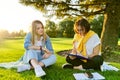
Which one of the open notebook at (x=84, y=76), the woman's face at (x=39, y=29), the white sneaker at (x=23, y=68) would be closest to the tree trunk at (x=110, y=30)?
the woman's face at (x=39, y=29)

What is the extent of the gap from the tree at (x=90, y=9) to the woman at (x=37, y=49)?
7.17 m

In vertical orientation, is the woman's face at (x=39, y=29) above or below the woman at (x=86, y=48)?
above

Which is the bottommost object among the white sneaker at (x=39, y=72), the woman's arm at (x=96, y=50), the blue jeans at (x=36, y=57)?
the white sneaker at (x=39, y=72)

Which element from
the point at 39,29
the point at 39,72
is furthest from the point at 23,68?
the point at 39,29

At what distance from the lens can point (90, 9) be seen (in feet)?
51.9

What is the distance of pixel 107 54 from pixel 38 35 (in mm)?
6124

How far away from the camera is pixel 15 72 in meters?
6.80

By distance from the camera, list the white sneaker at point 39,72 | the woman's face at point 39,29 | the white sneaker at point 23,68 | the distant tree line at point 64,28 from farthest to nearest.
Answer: the distant tree line at point 64,28
the woman's face at point 39,29
the white sneaker at point 23,68
the white sneaker at point 39,72

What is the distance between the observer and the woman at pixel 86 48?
6922 mm

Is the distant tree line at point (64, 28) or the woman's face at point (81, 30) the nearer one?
the woman's face at point (81, 30)

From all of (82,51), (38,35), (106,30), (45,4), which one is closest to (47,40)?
(38,35)

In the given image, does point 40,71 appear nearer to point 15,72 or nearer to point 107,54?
point 15,72

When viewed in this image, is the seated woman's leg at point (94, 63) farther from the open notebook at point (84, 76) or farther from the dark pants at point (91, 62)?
the open notebook at point (84, 76)

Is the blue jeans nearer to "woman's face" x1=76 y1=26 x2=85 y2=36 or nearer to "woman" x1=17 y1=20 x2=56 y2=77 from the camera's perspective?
"woman" x1=17 y1=20 x2=56 y2=77
